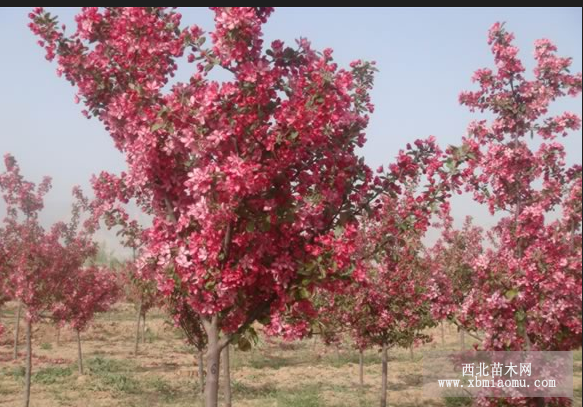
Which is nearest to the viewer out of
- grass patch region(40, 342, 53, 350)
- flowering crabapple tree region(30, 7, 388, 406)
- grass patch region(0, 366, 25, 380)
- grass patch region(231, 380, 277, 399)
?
flowering crabapple tree region(30, 7, 388, 406)

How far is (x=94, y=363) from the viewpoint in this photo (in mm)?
19938

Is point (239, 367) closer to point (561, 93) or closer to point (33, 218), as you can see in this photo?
point (33, 218)

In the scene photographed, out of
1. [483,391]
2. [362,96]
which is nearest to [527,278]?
[483,391]

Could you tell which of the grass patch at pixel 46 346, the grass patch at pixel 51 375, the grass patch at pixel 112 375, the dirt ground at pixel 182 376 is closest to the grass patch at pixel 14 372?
Result: the dirt ground at pixel 182 376

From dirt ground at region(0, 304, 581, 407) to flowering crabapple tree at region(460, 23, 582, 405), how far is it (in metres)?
6.91

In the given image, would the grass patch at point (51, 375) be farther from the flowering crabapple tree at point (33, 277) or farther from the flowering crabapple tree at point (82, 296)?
the flowering crabapple tree at point (33, 277)

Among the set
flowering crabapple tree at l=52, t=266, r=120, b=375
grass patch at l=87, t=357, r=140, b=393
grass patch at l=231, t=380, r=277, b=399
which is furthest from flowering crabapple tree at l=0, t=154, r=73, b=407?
grass patch at l=231, t=380, r=277, b=399

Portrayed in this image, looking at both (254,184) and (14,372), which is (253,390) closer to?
(14,372)

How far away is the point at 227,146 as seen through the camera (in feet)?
14.6

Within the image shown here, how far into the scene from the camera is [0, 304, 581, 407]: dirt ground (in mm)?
14906

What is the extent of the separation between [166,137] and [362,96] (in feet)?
6.43

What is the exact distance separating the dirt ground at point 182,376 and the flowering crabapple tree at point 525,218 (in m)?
6.91

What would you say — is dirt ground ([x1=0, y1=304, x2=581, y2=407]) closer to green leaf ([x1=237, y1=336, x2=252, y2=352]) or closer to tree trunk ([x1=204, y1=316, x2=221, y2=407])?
tree trunk ([x1=204, y1=316, x2=221, y2=407])

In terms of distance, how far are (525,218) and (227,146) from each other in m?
4.26
